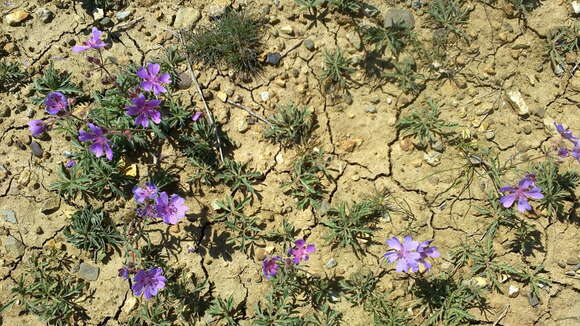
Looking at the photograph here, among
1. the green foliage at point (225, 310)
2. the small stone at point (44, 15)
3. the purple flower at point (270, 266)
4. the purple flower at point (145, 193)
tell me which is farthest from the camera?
the small stone at point (44, 15)

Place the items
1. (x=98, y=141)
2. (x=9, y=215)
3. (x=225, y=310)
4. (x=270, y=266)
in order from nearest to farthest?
(x=98, y=141), (x=270, y=266), (x=225, y=310), (x=9, y=215)

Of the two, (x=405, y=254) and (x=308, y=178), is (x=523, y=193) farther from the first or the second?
(x=308, y=178)

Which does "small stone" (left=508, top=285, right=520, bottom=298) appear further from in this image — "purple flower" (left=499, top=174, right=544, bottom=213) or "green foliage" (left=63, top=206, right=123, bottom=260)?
"green foliage" (left=63, top=206, right=123, bottom=260)

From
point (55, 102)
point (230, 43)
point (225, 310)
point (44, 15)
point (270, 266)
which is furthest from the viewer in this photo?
point (44, 15)

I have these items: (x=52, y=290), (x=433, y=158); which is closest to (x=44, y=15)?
(x=52, y=290)

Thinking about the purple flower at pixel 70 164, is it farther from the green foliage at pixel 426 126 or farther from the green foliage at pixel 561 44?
the green foliage at pixel 561 44

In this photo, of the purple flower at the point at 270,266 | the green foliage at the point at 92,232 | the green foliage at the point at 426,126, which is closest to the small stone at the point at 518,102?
the green foliage at the point at 426,126
